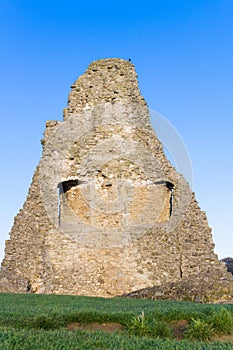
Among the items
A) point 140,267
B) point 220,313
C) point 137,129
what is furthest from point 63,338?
point 137,129

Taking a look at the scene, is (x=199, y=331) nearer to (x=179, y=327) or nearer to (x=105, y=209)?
(x=179, y=327)

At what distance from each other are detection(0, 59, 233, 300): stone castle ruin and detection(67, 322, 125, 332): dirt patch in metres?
7.34

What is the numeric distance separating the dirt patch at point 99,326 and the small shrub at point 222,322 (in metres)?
1.19

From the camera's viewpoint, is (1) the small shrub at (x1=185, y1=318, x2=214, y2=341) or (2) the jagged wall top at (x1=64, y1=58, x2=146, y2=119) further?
(2) the jagged wall top at (x1=64, y1=58, x2=146, y2=119)

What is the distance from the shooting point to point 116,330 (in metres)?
5.38

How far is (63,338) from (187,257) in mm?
9947

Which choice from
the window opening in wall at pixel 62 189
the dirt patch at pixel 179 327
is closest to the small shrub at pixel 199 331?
the dirt patch at pixel 179 327

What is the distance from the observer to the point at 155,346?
4309mm

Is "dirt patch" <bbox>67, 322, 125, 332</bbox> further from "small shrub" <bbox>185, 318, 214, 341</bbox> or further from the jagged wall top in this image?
the jagged wall top

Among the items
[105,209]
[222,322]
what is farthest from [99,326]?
[105,209]

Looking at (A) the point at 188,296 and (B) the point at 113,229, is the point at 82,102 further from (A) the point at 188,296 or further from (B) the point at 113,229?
(A) the point at 188,296

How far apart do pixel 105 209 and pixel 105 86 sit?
14.1 feet

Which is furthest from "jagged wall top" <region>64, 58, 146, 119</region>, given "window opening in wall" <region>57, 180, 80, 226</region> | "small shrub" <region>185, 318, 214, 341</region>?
"small shrub" <region>185, 318, 214, 341</region>

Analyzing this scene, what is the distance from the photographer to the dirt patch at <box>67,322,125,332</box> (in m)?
5.50
